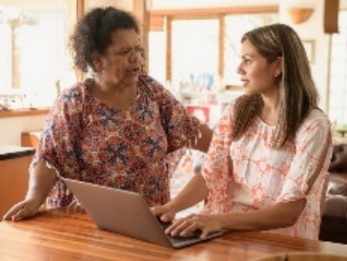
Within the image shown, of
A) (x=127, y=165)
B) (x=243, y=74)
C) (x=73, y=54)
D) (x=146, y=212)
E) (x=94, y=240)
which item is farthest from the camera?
(x=73, y=54)

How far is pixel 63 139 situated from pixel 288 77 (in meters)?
0.88

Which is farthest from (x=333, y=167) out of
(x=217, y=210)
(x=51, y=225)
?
(x=51, y=225)

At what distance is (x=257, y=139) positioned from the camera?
2.21 meters

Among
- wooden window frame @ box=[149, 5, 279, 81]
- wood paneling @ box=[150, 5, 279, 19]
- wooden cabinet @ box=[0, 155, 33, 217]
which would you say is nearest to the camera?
wooden cabinet @ box=[0, 155, 33, 217]

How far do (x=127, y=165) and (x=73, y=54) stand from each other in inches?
22.2

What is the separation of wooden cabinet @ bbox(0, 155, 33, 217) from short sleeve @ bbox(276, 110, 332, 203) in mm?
1972

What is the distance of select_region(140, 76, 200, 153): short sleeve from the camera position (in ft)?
8.42

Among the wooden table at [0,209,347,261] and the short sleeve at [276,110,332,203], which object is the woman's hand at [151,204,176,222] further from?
the short sleeve at [276,110,332,203]

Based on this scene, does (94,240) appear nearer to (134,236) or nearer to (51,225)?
(134,236)

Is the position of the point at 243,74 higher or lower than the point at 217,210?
higher

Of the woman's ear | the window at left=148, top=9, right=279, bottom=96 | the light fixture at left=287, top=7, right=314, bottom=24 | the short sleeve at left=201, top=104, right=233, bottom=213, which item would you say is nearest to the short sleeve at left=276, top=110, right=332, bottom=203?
the woman's ear

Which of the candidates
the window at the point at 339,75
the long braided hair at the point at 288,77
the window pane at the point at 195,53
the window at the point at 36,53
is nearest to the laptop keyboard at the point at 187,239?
the long braided hair at the point at 288,77

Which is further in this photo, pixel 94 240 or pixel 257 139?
pixel 257 139

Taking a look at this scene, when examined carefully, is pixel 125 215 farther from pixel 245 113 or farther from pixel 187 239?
pixel 245 113
